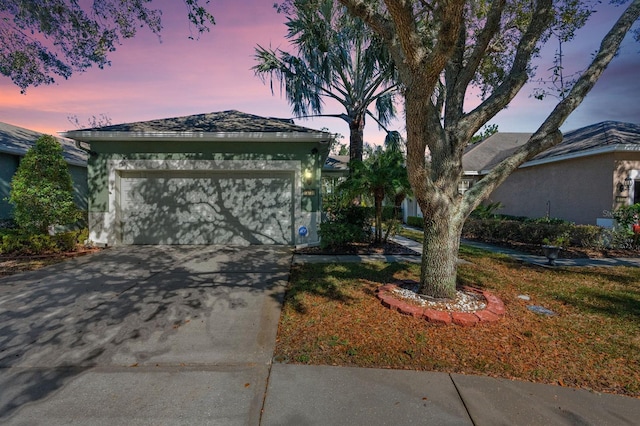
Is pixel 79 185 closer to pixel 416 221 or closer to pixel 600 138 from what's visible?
pixel 416 221

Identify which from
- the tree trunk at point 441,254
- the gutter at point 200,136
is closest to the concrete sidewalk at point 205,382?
the tree trunk at point 441,254

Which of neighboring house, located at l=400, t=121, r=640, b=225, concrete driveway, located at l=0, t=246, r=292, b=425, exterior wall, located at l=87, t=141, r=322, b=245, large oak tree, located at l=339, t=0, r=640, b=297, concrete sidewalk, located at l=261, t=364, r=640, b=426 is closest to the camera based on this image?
concrete sidewalk, located at l=261, t=364, r=640, b=426

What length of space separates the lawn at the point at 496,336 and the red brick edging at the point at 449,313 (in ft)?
0.28

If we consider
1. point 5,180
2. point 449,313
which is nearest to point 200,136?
point 449,313

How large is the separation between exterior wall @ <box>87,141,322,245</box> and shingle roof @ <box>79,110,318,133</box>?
41 cm

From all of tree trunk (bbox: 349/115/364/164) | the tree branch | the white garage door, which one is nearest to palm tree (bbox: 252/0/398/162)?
tree trunk (bbox: 349/115/364/164)

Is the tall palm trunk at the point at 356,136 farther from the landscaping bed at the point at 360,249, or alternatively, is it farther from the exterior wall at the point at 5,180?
the exterior wall at the point at 5,180

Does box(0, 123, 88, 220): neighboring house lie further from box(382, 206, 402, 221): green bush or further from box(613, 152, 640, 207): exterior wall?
box(613, 152, 640, 207): exterior wall

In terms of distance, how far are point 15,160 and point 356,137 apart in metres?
12.2

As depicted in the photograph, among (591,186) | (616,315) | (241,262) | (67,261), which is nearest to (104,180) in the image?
(67,261)

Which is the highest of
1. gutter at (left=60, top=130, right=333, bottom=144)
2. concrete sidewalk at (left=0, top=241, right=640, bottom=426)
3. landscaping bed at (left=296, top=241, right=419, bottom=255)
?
gutter at (left=60, top=130, right=333, bottom=144)

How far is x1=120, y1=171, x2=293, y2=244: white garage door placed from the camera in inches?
371

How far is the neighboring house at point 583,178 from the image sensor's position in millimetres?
9555

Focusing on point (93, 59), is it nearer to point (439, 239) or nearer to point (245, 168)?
point (245, 168)
